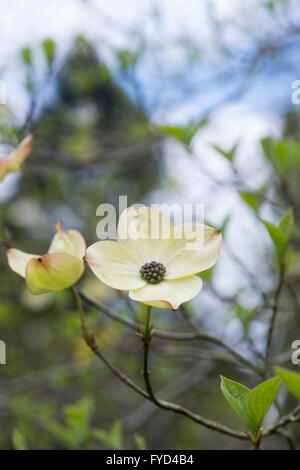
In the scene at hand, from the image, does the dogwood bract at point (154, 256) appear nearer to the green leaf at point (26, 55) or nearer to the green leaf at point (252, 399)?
the green leaf at point (252, 399)

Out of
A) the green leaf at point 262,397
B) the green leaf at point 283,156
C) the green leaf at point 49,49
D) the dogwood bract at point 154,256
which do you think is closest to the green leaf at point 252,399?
the green leaf at point 262,397

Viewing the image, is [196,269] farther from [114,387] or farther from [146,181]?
[146,181]

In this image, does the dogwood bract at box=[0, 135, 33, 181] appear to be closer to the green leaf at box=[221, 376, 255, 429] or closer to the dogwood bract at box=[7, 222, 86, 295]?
the dogwood bract at box=[7, 222, 86, 295]

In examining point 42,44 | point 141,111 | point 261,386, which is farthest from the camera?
point 141,111

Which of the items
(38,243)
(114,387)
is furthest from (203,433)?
(38,243)

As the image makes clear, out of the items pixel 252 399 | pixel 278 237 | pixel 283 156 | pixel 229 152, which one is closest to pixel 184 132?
pixel 229 152

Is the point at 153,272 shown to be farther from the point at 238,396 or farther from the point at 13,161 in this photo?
the point at 13,161

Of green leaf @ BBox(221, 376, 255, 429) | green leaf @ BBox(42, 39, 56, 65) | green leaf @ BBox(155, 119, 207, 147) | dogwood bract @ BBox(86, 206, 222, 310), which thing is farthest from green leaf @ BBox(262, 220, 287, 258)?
green leaf @ BBox(42, 39, 56, 65)
